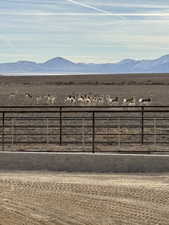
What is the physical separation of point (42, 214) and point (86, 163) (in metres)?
4.79

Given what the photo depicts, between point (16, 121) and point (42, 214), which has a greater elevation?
point (16, 121)

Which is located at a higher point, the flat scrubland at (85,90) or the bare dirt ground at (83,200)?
the flat scrubland at (85,90)

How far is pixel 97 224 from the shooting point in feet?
24.2

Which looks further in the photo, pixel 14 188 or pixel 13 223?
pixel 14 188

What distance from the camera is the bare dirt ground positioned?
25.0ft

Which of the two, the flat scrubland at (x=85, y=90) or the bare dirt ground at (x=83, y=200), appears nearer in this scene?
the bare dirt ground at (x=83, y=200)

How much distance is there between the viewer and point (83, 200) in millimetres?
8797

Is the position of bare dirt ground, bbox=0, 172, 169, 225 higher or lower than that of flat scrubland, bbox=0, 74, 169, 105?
lower

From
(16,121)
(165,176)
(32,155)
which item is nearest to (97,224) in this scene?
(165,176)

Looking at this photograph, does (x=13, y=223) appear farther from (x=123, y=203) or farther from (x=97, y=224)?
(x=123, y=203)

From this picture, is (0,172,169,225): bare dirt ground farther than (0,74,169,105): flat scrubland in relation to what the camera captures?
No

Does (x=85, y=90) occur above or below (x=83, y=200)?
above

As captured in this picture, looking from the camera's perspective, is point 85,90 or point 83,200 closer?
point 83,200

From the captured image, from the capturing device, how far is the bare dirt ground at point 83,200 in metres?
7.62
